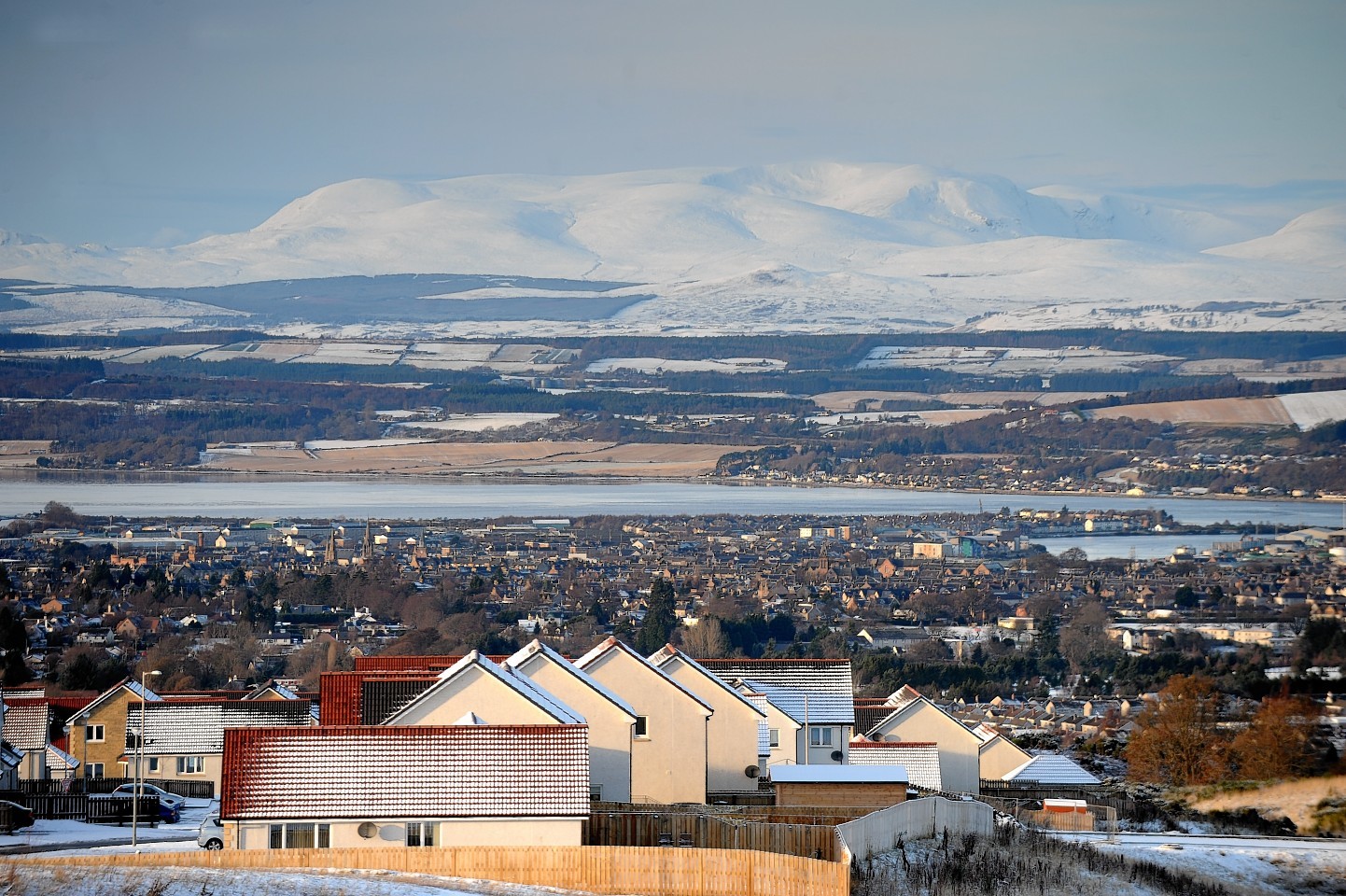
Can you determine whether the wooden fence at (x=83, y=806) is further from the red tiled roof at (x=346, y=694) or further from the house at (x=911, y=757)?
the house at (x=911, y=757)

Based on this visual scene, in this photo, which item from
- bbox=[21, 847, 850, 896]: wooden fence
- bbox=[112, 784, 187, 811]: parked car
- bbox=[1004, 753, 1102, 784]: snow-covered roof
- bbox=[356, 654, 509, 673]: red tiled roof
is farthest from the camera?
bbox=[1004, 753, 1102, 784]: snow-covered roof

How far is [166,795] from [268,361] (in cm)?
16270

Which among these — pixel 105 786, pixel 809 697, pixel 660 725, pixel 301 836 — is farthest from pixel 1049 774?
pixel 301 836

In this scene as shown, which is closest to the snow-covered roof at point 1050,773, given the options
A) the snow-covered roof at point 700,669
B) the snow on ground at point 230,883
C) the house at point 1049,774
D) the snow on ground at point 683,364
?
the house at point 1049,774

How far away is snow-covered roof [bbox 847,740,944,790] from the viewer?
24.4 metres

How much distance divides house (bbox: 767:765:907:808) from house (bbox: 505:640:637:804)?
134cm

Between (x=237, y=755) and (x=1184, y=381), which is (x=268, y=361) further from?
(x=237, y=755)

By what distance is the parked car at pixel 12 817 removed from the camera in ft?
64.7

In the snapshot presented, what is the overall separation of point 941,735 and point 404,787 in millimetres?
12303

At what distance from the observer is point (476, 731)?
16.2 meters

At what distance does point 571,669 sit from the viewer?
1880cm

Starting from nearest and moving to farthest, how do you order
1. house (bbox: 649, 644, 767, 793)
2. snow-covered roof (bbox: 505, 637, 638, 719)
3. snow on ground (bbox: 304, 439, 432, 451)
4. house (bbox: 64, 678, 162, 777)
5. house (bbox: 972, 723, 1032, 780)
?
snow-covered roof (bbox: 505, 637, 638, 719), house (bbox: 649, 644, 767, 793), house (bbox: 64, 678, 162, 777), house (bbox: 972, 723, 1032, 780), snow on ground (bbox: 304, 439, 432, 451)

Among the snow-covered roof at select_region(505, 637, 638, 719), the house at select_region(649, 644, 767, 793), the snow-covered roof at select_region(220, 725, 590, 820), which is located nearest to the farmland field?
the house at select_region(649, 644, 767, 793)

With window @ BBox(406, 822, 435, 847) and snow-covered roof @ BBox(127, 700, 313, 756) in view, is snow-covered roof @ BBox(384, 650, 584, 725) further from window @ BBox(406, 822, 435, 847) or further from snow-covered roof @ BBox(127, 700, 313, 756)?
snow-covered roof @ BBox(127, 700, 313, 756)
